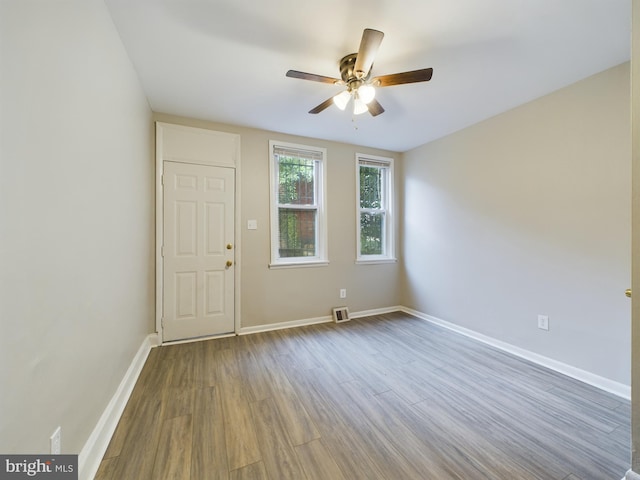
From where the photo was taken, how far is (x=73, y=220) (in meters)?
1.13

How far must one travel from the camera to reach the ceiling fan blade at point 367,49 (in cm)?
137

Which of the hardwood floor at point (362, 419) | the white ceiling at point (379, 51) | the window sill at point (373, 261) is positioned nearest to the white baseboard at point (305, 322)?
the hardwood floor at point (362, 419)

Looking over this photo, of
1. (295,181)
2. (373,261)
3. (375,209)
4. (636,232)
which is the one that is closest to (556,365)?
(636,232)

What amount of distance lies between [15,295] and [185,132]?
2.51 m

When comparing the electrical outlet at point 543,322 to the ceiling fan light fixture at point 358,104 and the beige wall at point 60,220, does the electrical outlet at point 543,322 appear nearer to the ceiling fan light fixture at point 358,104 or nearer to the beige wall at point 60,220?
the ceiling fan light fixture at point 358,104

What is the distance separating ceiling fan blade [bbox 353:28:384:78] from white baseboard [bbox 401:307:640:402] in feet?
9.42

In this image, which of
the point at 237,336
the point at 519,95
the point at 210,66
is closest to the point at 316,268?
the point at 237,336

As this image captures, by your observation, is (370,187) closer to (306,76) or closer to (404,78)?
(404,78)

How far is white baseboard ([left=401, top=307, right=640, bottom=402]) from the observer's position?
188cm

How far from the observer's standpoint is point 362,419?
63.6 inches

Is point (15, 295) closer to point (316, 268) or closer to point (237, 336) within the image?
point (237, 336)

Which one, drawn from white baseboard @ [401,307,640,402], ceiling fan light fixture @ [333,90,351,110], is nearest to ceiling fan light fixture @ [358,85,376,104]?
ceiling fan light fixture @ [333,90,351,110]

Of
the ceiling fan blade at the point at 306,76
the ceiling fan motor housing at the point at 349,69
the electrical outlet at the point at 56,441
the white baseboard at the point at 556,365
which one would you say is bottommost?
the white baseboard at the point at 556,365

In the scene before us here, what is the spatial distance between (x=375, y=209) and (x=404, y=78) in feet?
7.66
